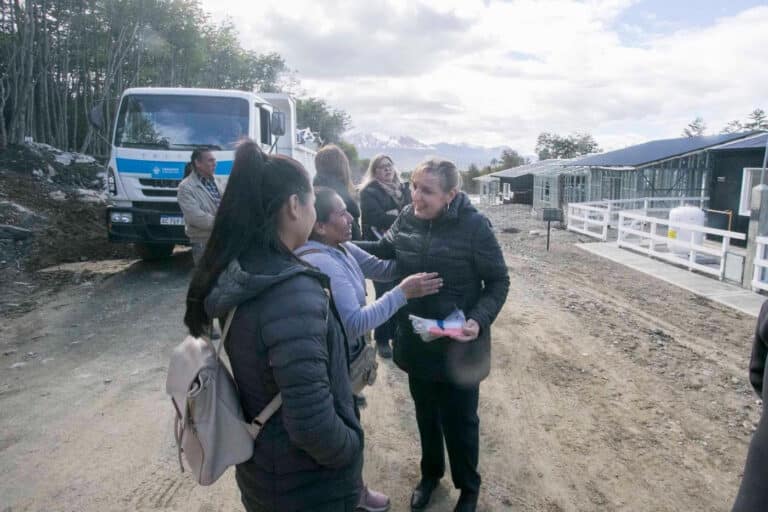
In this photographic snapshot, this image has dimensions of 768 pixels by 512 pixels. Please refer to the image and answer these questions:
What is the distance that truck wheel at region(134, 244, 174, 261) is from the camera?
8.91 m

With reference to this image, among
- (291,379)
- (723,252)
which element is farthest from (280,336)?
(723,252)

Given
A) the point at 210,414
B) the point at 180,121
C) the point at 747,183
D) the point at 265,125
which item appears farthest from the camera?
the point at 747,183

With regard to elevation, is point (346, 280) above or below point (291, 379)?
above

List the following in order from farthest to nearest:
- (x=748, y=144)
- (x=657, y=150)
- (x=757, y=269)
Result: (x=657, y=150), (x=748, y=144), (x=757, y=269)

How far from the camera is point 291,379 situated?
4.81ft

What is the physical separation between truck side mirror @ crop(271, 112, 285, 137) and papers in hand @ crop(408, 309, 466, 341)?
662cm

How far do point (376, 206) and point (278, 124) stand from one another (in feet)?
14.6

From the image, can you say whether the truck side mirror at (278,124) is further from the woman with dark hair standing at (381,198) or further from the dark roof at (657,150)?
the dark roof at (657,150)

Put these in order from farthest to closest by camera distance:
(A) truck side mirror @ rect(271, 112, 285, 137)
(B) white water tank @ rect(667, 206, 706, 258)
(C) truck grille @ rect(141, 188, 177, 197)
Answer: (B) white water tank @ rect(667, 206, 706, 258) → (A) truck side mirror @ rect(271, 112, 285, 137) → (C) truck grille @ rect(141, 188, 177, 197)

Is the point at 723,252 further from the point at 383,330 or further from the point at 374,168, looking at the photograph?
the point at 374,168

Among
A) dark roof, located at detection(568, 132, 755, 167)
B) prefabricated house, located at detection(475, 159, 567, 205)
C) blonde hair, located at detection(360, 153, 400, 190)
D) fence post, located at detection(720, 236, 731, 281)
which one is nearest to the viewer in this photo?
blonde hair, located at detection(360, 153, 400, 190)

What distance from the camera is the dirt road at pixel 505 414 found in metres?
3.11

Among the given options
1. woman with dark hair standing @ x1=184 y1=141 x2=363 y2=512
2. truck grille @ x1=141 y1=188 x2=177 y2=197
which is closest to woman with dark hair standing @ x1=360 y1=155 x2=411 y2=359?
woman with dark hair standing @ x1=184 y1=141 x2=363 y2=512

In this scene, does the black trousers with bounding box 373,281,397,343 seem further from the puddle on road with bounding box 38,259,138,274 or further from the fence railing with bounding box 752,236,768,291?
the fence railing with bounding box 752,236,768,291
